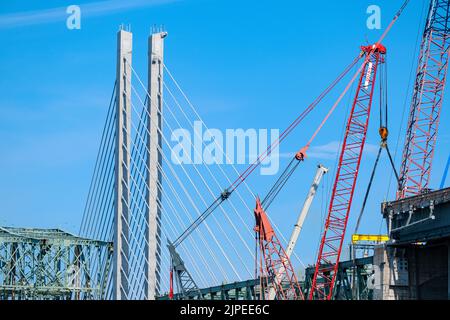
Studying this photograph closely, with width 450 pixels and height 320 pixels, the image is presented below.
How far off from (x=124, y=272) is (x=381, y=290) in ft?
87.3

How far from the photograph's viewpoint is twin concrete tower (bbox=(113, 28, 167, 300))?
297 ft

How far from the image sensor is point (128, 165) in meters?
94.5

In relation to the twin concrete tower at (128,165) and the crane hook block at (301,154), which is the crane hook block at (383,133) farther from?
the twin concrete tower at (128,165)

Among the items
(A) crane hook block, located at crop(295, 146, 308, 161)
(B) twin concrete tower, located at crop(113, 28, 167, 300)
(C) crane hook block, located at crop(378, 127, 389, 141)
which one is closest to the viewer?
(B) twin concrete tower, located at crop(113, 28, 167, 300)

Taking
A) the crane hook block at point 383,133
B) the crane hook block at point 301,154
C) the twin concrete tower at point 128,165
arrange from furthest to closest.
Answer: the crane hook block at point 301,154 → the crane hook block at point 383,133 → the twin concrete tower at point 128,165

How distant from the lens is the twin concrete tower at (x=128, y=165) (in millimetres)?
90438

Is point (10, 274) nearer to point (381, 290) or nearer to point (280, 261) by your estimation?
point (280, 261)

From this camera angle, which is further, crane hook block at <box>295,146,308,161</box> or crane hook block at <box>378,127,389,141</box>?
crane hook block at <box>295,146,308,161</box>

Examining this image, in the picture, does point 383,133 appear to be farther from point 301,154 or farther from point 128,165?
point 128,165

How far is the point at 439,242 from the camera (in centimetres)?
7881

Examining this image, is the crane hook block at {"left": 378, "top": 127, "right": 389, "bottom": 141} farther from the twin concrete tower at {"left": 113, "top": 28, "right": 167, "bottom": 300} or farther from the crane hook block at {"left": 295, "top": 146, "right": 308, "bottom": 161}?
the twin concrete tower at {"left": 113, "top": 28, "right": 167, "bottom": 300}

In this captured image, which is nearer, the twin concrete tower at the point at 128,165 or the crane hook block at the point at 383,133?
the twin concrete tower at the point at 128,165
